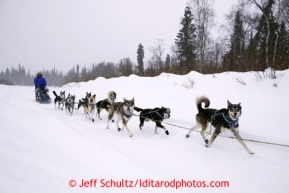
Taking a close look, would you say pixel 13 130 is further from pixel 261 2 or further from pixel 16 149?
pixel 261 2

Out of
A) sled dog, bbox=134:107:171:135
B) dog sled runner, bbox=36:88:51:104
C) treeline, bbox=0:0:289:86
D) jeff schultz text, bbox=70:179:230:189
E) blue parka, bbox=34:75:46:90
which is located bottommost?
jeff schultz text, bbox=70:179:230:189

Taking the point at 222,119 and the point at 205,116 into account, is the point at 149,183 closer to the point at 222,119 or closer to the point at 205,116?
the point at 222,119

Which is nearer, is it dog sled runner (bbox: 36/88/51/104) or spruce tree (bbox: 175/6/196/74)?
dog sled runner (bbox: 36/88/51/104)

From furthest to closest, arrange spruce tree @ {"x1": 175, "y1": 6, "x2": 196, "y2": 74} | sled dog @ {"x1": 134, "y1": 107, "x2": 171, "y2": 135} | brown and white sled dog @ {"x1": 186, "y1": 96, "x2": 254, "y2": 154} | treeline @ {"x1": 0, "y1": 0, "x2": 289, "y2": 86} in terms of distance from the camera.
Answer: spruce tree @ {"x1": 175, "y1": 6, "x2": 196, "y2": 74} → treeline @ {"x1": 0, "y1": 0, "x2": 289, "y2": 86} → sled dog @ {"x1": 134, "y1": 107, "x2": 171, "y2": 135} → brown and white sled dog @ {"x1": 186, "y1": 96, "x2": 254, "y2": 154}

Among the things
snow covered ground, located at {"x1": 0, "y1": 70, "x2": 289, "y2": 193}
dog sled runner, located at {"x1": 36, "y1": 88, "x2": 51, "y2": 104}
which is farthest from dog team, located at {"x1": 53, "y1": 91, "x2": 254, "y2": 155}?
dog sled runner, located at {"x1": 36, "y1": 88, "x2": 51, "y2": 104}

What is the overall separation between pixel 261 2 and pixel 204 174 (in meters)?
16.6

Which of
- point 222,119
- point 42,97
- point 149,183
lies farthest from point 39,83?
point 222,119

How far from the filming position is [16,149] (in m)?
2.61

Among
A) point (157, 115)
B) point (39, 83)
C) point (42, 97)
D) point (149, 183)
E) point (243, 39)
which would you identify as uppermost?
point (243, 39)

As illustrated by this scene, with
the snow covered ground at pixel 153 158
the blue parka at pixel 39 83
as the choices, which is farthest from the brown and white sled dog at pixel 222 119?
the blue parka at pixel 39 83

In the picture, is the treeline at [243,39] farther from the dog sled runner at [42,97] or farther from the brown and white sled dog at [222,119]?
the dog sled runner at [42,97]

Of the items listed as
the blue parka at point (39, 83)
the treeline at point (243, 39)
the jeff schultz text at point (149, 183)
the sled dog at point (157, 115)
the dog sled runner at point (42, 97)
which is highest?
the treeline at point (243, 39)

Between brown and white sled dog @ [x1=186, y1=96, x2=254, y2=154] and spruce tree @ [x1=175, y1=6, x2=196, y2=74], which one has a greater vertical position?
spruce tree @ [x1=175, y1=6, x2=196, y2=74]

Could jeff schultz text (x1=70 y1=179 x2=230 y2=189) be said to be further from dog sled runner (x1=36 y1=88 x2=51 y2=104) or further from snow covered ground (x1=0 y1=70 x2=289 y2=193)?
dog sled runner (x1=36 y1=88 x2=51 y2=104)
